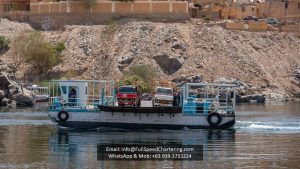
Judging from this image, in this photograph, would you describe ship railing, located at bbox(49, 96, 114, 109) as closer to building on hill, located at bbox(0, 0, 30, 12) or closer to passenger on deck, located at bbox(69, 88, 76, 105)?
passenger on deck, located at bbox(69, 88, 76, 105)

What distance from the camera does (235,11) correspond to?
125062mm

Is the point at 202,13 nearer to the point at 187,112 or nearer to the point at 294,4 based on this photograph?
the point at 294,4

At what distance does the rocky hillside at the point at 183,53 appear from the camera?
112 m

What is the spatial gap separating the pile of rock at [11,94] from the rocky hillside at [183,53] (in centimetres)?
1480

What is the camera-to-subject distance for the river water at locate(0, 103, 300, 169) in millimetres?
47094

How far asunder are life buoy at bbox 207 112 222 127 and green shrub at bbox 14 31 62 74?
4955cm

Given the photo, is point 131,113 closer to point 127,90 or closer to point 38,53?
point 127,90

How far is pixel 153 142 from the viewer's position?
56.0 meters


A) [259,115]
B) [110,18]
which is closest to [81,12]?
[110,18]

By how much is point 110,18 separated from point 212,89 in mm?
27214

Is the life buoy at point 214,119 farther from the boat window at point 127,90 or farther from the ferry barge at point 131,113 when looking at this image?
the boat window at point 127,90

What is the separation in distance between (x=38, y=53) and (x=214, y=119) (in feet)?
167

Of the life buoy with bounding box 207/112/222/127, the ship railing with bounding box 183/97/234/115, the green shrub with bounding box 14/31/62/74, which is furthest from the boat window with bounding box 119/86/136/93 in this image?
the green shrub with bounding box 14/31/62/74

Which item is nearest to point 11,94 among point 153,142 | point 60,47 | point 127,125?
point 60,47
